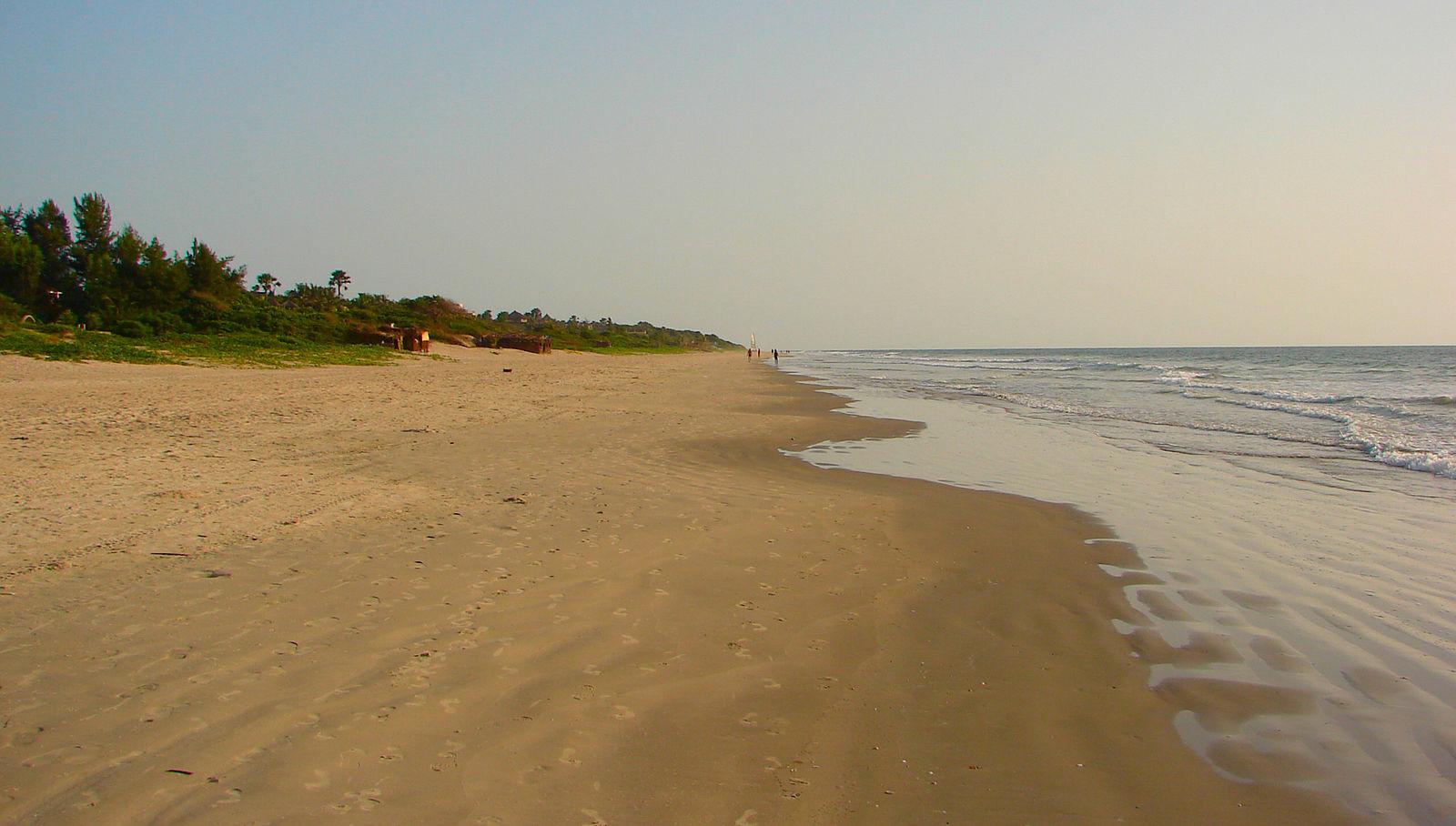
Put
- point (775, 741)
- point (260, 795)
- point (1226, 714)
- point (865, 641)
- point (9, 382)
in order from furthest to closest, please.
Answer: point (9, 382)
point (865, 641)
point (1226, 714)
point (775, 741)
point (260, 795)

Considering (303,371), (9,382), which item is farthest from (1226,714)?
(303,371)

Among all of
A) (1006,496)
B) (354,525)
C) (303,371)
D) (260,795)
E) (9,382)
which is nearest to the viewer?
(260,795)

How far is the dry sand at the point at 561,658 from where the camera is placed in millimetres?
3086

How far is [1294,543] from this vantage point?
23.5 feet

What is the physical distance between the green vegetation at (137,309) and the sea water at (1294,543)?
25.3 meters

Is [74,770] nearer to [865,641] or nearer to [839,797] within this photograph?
[839,797]

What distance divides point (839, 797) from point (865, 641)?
1662mm

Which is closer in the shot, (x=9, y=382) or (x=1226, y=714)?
(x=1226, y=714)

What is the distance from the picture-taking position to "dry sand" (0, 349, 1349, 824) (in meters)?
3.09

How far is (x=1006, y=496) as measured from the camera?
9.34 metres

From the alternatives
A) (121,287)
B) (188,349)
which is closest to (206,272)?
(121,287)

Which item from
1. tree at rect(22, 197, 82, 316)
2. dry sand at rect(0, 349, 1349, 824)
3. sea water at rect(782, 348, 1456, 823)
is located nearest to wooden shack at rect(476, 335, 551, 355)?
tree at rect(22, 197, 82, 316)

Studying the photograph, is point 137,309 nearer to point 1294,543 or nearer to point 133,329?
point 133,329

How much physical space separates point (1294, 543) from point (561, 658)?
6.32 m
